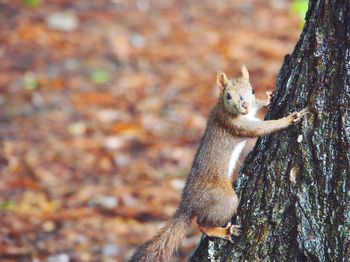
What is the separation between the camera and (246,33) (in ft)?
26.6

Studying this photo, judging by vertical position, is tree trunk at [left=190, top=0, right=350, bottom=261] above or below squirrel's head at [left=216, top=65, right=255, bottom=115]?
below

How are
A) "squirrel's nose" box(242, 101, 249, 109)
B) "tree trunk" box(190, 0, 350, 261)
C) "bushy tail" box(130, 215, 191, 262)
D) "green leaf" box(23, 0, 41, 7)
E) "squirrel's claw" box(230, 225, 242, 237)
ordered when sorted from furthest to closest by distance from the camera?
"green leaf" box(23, 0, 41, 7) → "squirrel's nose" box(242, 101, 249, 109) → "bushy tail" box(130, 215, 191, 262) → "squirrel's claw" box(230, 225, 242, 237) → "tree trunk" box(190, 0, 350, 261)

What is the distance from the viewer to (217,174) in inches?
127

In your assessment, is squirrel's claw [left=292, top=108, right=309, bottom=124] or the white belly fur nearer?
squirrel's claw [left=292, top=108, right=309, bottom=124]

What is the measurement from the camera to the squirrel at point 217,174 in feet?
9.99

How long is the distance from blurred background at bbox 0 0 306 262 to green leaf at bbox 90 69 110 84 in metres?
0.01

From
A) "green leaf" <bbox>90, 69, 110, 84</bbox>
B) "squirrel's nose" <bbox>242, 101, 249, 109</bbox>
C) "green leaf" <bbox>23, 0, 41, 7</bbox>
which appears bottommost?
"squirrel's nose" <bbox>242, 101, 249, 109</bbox>

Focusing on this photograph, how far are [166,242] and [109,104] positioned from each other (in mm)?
3537

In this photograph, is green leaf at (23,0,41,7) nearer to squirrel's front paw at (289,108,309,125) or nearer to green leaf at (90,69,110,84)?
green leaf at (90,69,110,84)

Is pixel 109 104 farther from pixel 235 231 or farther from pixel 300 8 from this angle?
pixel 235 231

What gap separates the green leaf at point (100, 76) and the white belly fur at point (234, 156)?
371 centimetres

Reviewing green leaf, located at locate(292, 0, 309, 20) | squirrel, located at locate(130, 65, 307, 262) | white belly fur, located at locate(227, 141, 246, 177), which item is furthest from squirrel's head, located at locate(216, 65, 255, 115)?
green leaf, located at locate(292, 0, 309, 20)

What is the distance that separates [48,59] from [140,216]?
9.17 feet

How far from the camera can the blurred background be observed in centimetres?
498
